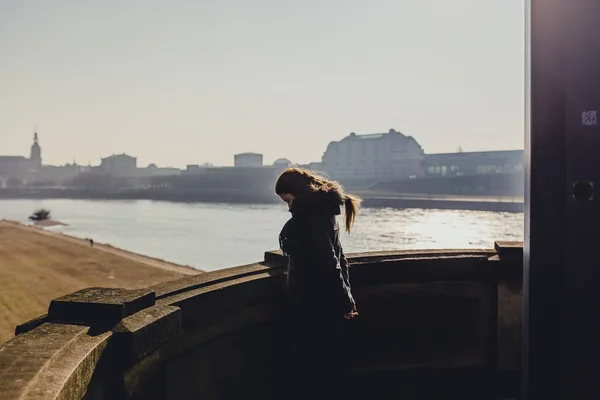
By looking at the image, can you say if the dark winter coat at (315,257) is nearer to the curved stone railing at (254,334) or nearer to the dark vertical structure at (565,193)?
the curved stone railing at (254,334)

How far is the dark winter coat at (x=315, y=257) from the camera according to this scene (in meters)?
2.37

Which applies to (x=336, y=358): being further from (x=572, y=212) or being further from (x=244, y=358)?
(x=572, y=212)

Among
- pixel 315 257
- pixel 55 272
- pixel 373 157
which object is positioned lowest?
pixel 55 272

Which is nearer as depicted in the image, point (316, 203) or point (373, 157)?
point (316, 203)

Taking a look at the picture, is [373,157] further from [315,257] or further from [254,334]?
[315,257]

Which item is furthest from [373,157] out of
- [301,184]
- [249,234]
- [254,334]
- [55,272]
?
[301,184]

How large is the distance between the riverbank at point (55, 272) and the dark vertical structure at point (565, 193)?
16.9 m

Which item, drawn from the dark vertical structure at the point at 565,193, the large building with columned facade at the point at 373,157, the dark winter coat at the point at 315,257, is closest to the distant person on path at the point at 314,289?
the dark winter coat at the point at 315,257

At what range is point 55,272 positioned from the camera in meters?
30.2

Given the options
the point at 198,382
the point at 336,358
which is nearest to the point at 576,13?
the point at 336,358

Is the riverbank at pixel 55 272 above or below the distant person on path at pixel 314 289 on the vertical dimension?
below

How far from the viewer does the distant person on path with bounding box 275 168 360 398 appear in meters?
2.38

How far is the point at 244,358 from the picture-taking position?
9.17 feet

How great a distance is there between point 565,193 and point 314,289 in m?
1.03
